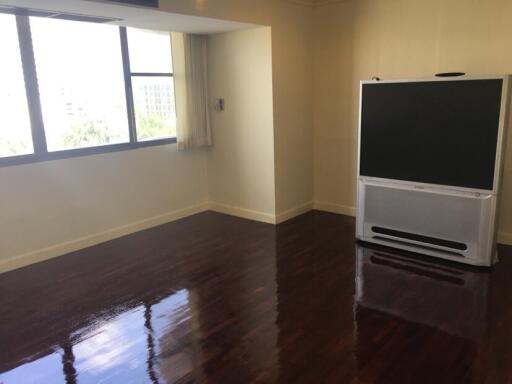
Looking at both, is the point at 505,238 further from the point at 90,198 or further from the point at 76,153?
the point at 76,153

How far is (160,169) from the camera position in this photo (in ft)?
15.7

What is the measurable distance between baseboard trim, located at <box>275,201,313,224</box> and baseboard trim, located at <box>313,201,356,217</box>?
0.09m

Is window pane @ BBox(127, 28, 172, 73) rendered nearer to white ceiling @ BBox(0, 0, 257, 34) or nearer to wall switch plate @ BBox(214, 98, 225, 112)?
white ceiling @ BBox(0, 0, 257, 34)

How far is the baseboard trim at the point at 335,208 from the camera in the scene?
4.97 meters

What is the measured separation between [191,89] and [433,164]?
259cm

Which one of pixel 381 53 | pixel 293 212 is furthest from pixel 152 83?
pixel 381 53

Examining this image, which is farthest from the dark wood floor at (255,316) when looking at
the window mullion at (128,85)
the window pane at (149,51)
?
the window pane at (149,51)

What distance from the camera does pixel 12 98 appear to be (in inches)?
142

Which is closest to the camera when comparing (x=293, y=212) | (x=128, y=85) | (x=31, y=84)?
(x=31, y=84)

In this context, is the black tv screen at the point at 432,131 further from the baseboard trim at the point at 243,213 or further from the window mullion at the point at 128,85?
the window mullion at the point at 128,85

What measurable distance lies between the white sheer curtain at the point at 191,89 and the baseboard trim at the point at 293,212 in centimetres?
120

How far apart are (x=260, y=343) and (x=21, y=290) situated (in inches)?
76.5

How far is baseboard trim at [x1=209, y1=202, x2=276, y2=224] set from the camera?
4777 millimetres

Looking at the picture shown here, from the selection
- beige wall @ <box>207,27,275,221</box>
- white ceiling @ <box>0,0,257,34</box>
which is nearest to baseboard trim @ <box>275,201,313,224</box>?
beige wall @ <box>207,27,275,221</box>
